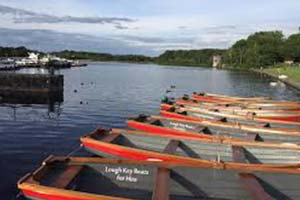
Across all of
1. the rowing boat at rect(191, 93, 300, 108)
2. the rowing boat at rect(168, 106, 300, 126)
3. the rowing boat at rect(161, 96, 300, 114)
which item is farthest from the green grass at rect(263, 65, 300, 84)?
the rowing boat at rect(168, 106, 300, 126)

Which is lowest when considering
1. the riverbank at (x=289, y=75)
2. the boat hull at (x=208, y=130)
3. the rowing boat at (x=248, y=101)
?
the riverbank at (x=289, y=75)

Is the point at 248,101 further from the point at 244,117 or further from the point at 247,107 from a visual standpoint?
the point at 244,117

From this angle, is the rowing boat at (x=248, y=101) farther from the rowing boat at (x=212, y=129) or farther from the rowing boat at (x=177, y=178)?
the rowing boat at (x=177, y=178)

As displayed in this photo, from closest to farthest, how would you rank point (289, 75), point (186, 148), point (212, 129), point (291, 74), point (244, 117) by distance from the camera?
point (186, 148) < point (212, 129) < point (244, 117) < point (289, 75) < point (291, 74)

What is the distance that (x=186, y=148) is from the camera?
52.5ft

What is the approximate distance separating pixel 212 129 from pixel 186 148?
5100 mm

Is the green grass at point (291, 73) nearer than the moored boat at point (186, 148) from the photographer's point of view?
No

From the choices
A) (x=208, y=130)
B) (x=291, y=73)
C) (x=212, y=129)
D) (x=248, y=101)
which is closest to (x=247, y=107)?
(x=248, y=101)

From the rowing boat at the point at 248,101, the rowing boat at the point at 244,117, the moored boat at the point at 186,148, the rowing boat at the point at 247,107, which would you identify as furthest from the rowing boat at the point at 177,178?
the rowing boat at the point at 248,101

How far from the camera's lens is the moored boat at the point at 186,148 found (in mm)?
14891

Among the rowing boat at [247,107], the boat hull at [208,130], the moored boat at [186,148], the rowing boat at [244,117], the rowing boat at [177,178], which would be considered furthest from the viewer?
the rowing boat at [247,107]

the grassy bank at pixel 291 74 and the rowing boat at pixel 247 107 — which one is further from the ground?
the rowing boat at pixel 247 107

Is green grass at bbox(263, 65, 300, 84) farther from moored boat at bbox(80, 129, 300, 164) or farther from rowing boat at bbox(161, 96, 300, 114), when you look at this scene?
moored boat at bbox(80, 129, 300, 164)

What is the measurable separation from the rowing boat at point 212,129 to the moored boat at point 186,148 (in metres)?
1.96
